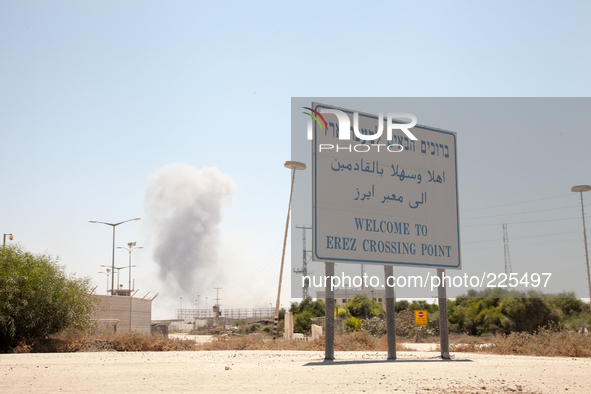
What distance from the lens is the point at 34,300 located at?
20.1 metres

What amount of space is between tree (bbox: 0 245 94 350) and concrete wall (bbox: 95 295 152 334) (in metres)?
16.0

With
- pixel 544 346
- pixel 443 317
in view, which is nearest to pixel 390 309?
pixel 443 317

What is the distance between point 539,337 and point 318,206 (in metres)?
11.1

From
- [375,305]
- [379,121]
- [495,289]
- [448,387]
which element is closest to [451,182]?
[379,121]

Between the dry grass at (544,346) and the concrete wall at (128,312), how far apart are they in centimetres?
2863

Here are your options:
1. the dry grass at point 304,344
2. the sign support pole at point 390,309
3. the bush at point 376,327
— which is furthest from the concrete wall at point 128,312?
the sign support pole at point 390,309

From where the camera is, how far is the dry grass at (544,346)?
17250 mm

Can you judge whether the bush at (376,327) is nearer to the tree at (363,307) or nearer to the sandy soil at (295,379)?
the tree at (363,307)

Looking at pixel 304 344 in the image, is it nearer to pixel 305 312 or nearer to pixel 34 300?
pixel 34 300

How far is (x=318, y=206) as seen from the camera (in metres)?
13.2

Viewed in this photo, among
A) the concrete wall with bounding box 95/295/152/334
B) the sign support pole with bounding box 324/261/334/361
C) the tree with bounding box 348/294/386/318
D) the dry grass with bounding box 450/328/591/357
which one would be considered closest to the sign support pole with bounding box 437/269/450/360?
the sign support pole with bounding box 324/261/334/361

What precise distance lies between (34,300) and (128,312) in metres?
24.8

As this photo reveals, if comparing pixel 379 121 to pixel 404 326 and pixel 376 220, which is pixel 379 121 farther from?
pixel 404 326

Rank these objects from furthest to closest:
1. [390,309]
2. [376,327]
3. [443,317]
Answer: [376,327]
[443,317]
[390,309]
